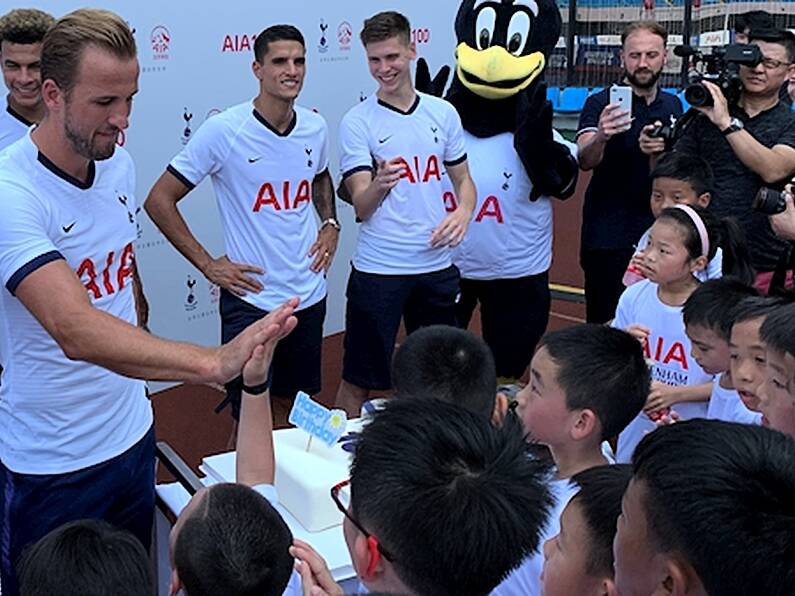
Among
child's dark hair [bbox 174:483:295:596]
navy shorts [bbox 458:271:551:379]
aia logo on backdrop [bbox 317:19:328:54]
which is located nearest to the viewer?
child's dark hair [bbox 174:483:295:596]

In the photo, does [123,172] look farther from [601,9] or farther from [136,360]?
[601,9]

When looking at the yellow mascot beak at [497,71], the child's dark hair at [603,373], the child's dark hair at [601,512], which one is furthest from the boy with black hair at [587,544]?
the yellow mascot beak at [497,71]

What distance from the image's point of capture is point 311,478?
7.73 ft

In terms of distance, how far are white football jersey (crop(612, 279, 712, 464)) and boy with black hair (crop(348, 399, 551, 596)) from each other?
163 cm

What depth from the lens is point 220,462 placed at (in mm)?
2629

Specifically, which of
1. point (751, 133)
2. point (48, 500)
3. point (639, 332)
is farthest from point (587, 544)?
point (751, 133)

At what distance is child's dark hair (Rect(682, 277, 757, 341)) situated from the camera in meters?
2.87

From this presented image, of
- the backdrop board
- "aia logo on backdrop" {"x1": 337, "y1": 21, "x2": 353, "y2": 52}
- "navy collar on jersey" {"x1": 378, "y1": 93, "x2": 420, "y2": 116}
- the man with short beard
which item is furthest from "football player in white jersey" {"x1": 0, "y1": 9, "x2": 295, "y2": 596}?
"aia logo on backdrop" {"x1": 337, "y1": 21, "x2": 353, "y2": 52}

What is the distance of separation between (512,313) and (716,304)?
1.72 meters

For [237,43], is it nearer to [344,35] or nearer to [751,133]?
[344,35]

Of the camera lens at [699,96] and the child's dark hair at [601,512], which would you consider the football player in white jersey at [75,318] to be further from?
the camera lens at [699,96]

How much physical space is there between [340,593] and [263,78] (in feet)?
8.54

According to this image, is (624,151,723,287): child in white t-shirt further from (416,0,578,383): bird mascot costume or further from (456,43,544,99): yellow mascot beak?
(456,43,544,99): yellow mascot beak

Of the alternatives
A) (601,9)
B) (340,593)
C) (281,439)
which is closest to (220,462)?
(281,439)
